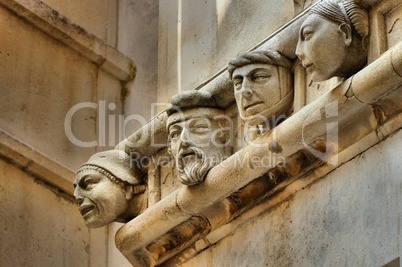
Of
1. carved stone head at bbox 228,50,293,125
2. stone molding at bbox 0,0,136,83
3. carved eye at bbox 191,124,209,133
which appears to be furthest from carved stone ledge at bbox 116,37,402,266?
stone molding at bbox 0,0,136,83

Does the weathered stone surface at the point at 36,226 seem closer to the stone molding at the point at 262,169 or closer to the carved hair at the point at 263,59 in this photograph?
the stone molding at the point at 262,169

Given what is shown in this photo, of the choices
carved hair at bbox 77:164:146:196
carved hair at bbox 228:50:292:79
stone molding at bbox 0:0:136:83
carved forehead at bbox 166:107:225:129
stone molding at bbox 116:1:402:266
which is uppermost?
stone molding at bbox 0:0:136:83

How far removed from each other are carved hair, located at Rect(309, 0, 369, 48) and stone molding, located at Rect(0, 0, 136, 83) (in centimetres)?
240

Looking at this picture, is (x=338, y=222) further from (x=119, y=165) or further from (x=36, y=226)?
(x=36, y=226)

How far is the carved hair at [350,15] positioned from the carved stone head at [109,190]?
1278 millimetres

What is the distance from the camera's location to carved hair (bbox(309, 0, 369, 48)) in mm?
5816

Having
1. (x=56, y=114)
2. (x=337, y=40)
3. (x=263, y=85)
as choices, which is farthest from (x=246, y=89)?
(x=56, y=114)

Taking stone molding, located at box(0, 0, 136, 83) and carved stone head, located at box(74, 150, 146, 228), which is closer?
carved stone head, located at box(74, 150, 146, 228)

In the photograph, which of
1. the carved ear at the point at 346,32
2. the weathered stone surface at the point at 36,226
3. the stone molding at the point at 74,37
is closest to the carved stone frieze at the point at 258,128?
the carved ear at the point at 346,32

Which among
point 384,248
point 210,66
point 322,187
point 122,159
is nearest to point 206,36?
point 210,66

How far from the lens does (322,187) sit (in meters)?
5.93

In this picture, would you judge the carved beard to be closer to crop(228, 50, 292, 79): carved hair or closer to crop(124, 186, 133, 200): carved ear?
crop(228, 50, 292, 79): carved hair

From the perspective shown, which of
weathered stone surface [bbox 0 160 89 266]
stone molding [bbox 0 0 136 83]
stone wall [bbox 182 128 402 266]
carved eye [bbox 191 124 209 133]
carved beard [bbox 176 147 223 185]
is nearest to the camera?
stone wall [bbox 182 128 402 266]

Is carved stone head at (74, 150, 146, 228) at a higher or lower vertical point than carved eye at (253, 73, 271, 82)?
lower
